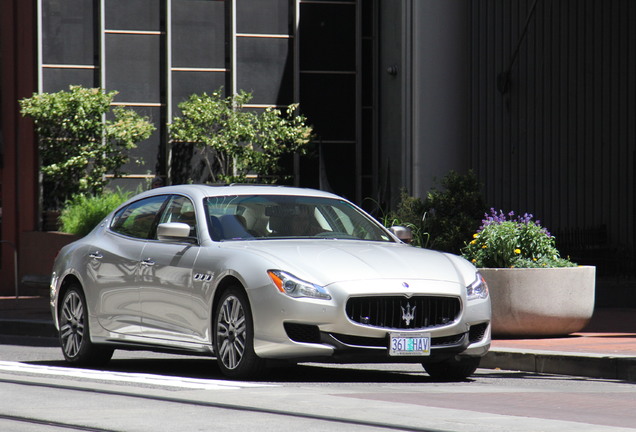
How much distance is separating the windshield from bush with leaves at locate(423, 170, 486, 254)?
4.09 m

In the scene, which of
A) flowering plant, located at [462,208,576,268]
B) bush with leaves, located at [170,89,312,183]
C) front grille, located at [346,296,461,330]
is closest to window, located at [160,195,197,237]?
front grille, located at [346,296,461,330]

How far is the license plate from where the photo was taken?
928cm

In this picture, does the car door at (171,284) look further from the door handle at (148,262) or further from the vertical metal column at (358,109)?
the vertical metal column at (358,109)

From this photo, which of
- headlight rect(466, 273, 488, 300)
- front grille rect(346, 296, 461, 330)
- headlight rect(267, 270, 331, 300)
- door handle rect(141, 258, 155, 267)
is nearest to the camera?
headlight rect(267, 270, 331, 300)

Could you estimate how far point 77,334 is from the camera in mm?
11461

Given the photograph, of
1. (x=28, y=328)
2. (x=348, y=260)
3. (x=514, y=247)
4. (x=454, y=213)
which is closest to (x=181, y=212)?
(x=348, y=260)

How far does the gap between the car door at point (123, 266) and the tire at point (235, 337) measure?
125 centimetres

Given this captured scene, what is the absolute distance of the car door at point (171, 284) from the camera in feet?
33.2

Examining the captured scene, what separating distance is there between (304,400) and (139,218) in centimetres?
366

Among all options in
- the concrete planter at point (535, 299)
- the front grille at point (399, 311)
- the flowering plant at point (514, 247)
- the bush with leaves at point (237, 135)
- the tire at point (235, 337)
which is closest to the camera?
the front grille at point (399, 311)

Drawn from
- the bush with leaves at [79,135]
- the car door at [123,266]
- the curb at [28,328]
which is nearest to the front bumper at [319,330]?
the car door at [123,266]

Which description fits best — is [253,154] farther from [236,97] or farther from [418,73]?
[418,73]

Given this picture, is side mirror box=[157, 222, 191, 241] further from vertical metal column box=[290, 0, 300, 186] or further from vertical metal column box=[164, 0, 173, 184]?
vertical metal column box=[290, 0, 300, 186]

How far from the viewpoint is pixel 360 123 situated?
101 feet
